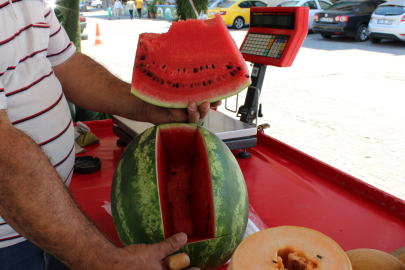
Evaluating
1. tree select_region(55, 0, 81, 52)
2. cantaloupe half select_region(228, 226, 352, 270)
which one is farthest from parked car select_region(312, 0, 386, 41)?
cantaloupe half select_region(228, 226, 352, 270)

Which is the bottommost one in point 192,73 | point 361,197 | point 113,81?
point 361,197

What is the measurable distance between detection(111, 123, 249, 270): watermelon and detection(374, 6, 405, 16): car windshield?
493 inches

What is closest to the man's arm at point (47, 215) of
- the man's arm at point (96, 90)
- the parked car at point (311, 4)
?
the man's arm at point (96, 90)

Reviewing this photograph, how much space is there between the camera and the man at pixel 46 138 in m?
0.87

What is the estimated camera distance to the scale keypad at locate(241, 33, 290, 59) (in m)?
2.35

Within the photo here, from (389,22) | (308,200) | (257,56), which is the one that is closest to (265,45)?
(257,56)

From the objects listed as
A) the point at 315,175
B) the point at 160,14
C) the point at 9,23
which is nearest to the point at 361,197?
the point at 315,175

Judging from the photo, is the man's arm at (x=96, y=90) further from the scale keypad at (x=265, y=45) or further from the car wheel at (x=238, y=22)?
the car wheel at (x=238, y=22)

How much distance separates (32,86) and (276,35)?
1765 mm

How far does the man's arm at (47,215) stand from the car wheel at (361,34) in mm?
13965

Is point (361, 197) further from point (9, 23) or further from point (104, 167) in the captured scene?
point (9, 23)

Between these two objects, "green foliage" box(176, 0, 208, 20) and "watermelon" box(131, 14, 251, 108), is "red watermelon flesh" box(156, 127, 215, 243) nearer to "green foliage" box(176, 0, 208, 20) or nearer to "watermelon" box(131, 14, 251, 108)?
"watermelon" box(131, 14, 251, 108)

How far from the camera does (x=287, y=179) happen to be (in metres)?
2.09

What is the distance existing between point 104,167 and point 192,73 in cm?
116
